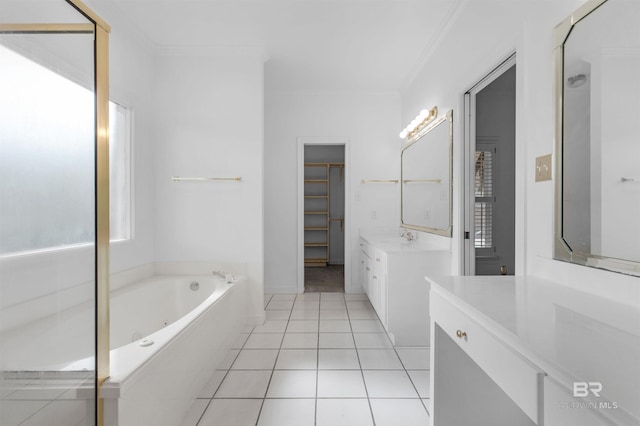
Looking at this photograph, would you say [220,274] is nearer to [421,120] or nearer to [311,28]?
[311,28]

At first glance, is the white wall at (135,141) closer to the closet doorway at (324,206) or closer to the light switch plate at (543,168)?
the light switch plate at (543,168)

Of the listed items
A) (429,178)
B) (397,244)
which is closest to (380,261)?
(397,244)

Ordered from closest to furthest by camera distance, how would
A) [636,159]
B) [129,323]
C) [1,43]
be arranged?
[1,43]
[636,159]
[129,323]

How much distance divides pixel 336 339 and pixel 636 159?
7.57 ft

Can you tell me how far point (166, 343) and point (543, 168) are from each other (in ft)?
6.40

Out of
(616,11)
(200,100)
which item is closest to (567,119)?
(616,11)

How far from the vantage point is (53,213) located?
986 mm

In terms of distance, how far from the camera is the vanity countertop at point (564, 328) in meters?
0.60

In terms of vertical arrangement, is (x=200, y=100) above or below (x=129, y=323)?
above

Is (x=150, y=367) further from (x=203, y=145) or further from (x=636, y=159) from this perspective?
(x=203, y=145)

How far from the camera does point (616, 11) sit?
1.08 meters

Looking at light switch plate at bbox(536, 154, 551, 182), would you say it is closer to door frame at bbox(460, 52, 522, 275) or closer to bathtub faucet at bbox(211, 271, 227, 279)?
door frame at bbox(460, 52, 522, 275)

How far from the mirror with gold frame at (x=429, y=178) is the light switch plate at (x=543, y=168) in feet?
3.50

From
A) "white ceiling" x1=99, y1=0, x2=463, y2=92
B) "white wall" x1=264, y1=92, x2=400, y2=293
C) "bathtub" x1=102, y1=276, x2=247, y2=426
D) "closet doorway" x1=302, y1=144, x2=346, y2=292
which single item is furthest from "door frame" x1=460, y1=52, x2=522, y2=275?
"closet doorway" x1=302, y1=144, x2=346, y2=292
